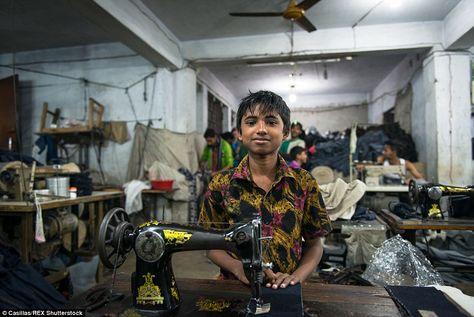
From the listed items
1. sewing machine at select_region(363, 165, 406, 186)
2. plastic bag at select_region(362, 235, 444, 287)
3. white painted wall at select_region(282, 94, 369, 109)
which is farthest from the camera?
white painted wall at select_region(282, 94, 369, 109)

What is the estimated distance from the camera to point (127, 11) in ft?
13.3

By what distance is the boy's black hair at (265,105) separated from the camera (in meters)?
1.30

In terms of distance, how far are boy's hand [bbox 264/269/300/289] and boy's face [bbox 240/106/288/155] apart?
1.67 feet

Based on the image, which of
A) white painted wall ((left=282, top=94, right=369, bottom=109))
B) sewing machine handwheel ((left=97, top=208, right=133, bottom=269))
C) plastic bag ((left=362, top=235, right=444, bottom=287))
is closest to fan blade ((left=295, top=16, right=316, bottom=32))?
plastic bag ((left=362, top=235, right=444, bottom=287))

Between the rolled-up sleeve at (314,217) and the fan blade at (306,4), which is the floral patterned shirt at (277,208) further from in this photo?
the fan blade at (306,4)

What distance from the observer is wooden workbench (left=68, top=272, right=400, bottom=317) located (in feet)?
3.27

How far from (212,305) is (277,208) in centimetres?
51

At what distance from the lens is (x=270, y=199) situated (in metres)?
1.39

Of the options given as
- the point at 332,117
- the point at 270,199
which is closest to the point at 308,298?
the point at 270,199

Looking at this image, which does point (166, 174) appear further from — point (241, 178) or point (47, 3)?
point (241, 178)

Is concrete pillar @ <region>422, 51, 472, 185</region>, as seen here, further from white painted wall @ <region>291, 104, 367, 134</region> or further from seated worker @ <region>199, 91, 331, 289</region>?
white painted wall @ <region>291, 104, 367, 134</region>

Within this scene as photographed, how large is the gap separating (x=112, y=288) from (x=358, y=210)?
266cm

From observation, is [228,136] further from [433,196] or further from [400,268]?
[400,268]

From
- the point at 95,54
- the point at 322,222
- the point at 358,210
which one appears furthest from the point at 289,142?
the point at 322,222
